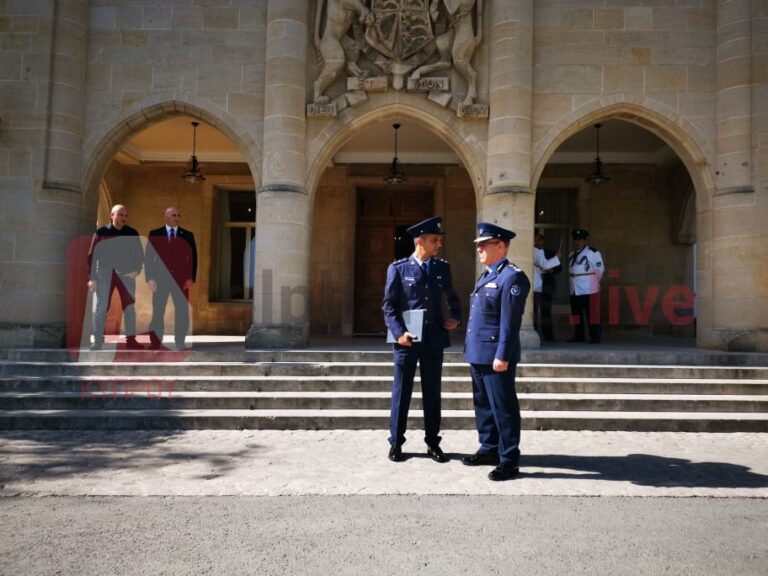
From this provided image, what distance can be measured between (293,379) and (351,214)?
6.83m

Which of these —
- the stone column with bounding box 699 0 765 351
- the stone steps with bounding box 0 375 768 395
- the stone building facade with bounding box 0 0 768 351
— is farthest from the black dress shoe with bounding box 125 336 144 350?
the stone column with bounding box 699 0 765 351

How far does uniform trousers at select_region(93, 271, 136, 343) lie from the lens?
8.10 meters

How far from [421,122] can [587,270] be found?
151 inches

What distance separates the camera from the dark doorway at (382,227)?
43.7ft

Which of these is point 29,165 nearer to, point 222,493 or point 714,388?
point 222,493

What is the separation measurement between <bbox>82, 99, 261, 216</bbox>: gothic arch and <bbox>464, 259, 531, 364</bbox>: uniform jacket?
5.42m

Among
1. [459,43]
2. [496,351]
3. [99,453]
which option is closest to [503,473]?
[496,351]

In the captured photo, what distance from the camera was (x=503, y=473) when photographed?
4.23 metres

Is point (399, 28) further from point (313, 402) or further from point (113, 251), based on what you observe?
point (313, 402)

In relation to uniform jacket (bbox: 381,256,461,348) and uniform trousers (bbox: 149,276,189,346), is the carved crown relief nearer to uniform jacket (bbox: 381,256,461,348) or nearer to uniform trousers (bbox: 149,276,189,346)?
uniform trousers (bbox: 149,276,189,346)

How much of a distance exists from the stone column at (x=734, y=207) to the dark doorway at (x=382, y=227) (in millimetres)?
6240

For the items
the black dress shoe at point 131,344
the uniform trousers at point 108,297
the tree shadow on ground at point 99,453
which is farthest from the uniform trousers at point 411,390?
the uniform trousers at point 108,297

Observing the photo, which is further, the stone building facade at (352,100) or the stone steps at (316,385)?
the stone building facade at (352,100)

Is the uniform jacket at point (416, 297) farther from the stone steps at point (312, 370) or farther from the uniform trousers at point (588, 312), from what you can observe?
the uniform trousers at point (588, 312)
